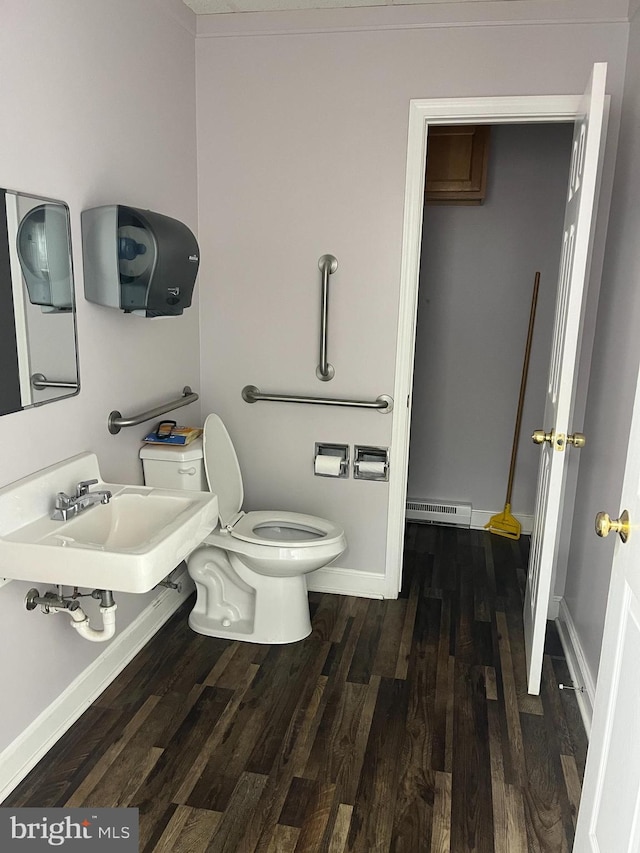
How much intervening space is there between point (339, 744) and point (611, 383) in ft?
5.01

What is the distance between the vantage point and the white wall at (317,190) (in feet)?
8.66

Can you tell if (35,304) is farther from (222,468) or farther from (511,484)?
(511,484)

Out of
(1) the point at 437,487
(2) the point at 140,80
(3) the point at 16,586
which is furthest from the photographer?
(1) the point at 437,487

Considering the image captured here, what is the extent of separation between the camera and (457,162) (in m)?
3.57

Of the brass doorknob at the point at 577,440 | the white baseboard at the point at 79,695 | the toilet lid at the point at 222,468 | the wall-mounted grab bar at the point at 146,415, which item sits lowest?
the white baseboard at the point at 79,695

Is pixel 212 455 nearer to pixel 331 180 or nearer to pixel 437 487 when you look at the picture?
pixel 331 180

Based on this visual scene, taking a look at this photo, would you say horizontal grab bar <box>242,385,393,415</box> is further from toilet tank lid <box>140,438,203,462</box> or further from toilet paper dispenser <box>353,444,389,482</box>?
toilet tank lid <box>140,438,203,462</box>

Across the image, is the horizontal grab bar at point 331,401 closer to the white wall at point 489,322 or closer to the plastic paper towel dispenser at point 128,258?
the plastic paper towel dispenser at point 128,258

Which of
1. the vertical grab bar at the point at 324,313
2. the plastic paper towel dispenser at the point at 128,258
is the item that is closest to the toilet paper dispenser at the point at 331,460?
the vertical grab bar at the point at 324,313

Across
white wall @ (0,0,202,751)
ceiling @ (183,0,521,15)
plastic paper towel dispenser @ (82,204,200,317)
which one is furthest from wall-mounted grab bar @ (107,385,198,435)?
ceiling @ (183,0,521,15)

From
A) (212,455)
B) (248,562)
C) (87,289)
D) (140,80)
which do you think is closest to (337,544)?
(248,562)

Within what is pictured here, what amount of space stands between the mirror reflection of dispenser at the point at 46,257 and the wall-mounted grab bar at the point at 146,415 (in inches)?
17.8

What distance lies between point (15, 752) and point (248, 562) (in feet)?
3.35

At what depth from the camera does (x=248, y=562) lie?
2.69 meters
